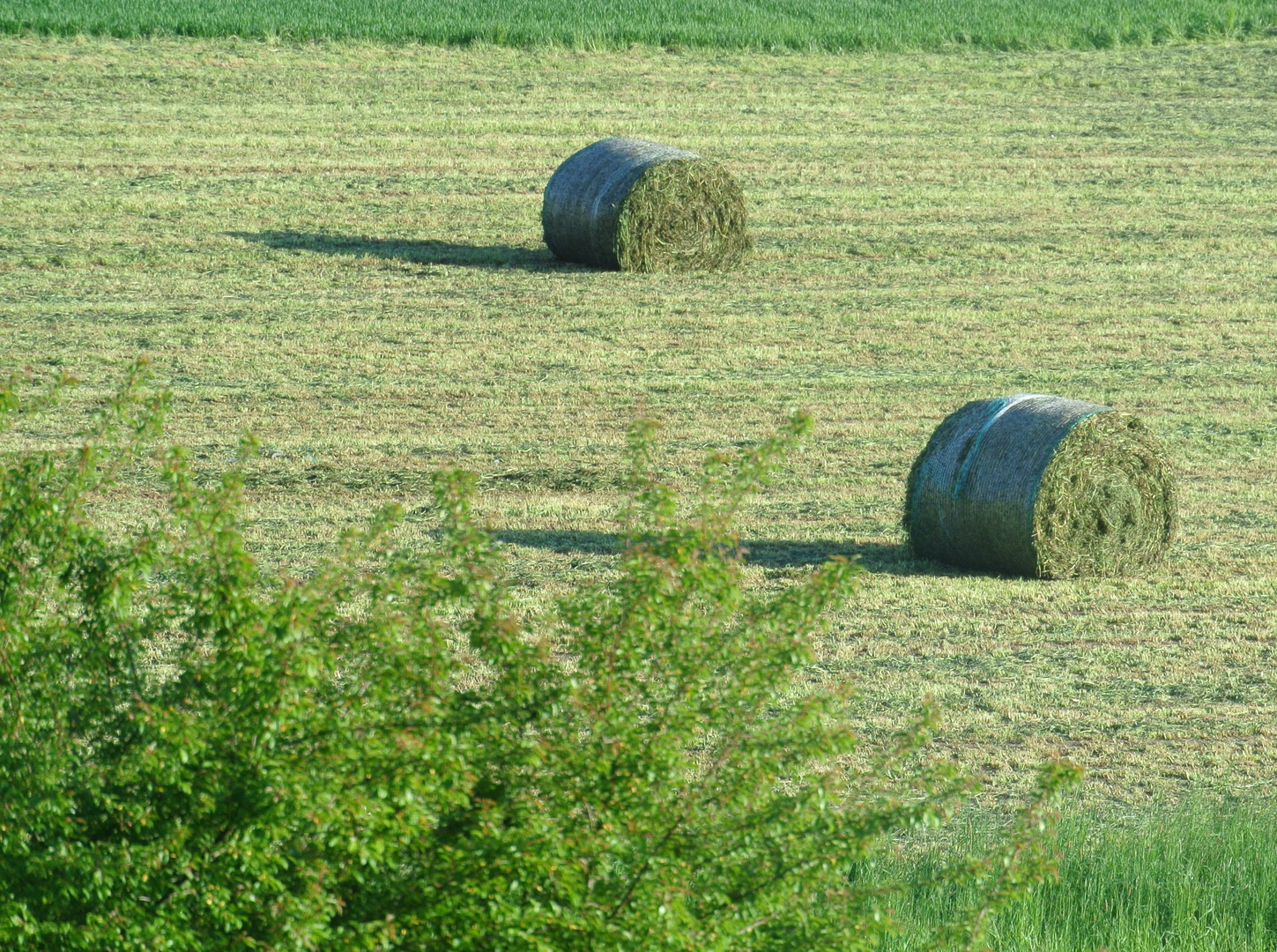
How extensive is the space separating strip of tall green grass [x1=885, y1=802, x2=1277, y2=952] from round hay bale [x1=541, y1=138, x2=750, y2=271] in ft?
39.7

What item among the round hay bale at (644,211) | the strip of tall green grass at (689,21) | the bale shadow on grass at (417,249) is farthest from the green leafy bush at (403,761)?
the strip of tall green grass at (689,21)

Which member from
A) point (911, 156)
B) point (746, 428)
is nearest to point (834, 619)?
point (746, 428)

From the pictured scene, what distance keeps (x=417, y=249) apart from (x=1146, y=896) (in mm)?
14108

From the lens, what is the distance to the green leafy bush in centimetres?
414

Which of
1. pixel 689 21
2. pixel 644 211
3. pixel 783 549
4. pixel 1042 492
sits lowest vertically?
pixel 783 549

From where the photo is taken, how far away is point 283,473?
12.3 m

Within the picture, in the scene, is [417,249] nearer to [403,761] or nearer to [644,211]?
[644,211]

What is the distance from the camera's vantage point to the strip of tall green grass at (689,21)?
2928 centimetres

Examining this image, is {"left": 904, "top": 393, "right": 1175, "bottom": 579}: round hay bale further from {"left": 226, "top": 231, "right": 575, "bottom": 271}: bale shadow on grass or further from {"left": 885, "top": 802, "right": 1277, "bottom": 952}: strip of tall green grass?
{"left": 226, "top": 231, "right": 575, "bottom": 271}: bale shadow on grass

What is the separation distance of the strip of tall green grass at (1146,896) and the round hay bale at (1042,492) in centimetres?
369

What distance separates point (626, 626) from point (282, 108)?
2191cm

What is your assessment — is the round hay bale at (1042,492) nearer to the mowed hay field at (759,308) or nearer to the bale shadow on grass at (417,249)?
the mowed hay field at (759,308)

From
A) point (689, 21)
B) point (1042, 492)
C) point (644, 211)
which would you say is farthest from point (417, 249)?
point (689, 21)

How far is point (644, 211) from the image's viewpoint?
1848 cm
